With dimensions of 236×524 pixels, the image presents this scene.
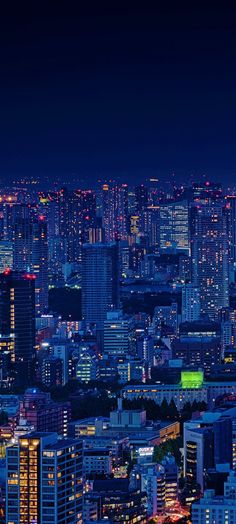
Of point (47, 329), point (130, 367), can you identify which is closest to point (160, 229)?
point (47, 329)

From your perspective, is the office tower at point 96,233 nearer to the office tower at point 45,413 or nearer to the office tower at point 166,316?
the office tower at point 166,316

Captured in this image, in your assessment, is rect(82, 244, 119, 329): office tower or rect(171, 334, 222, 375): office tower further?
rect(82, 244, 119, 329): office tower

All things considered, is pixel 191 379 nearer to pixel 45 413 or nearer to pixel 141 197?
pixel 45 413

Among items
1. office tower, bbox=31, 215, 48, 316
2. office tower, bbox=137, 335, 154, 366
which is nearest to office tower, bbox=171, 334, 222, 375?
office tower, bbox=137, 335, 154, 366

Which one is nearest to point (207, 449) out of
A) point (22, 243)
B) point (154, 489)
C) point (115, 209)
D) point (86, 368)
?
point (154, 489)

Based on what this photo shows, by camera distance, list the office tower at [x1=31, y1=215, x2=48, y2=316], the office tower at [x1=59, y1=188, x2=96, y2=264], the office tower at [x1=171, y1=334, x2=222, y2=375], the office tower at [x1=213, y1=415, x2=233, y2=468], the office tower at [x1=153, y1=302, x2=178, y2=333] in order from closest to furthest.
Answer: the office tower at [x1=213, y1=415, x2=233, y2=468]
the office tower at [x1=171, y1=334, x2=222, y2=375]
the office tower at [x1=153, y1=302, x2=178, y2=333]
the office tower at [x1=31, y1=215, x2=48, y2=316]
the office tower at [x1=59, y1=188, x2=96, y2=264]

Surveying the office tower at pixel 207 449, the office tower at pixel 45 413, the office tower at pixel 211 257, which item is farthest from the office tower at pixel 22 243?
the office tower at pixel 207 449

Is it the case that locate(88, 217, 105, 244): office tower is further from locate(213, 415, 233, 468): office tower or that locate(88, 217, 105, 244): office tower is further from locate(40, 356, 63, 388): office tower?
locate(213, 415, 233, 468): office tower
